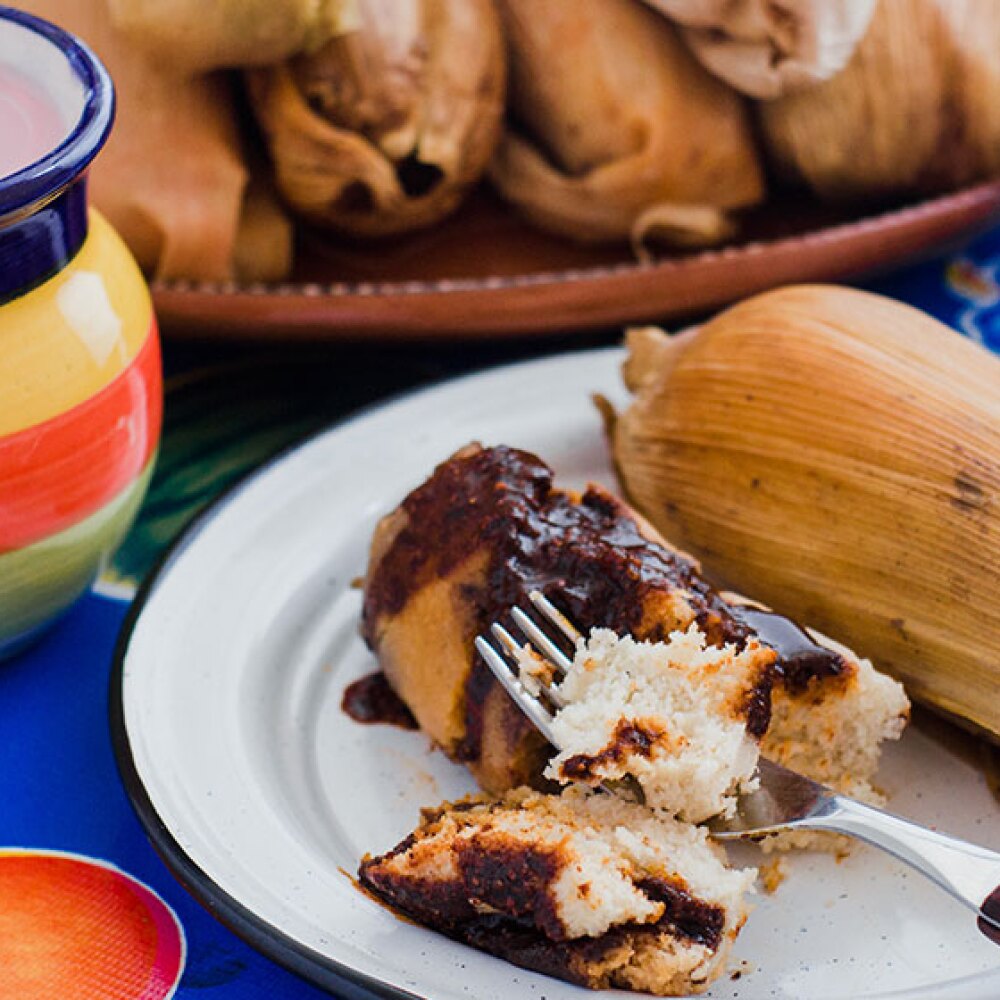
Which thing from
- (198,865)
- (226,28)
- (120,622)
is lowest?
(120,622)

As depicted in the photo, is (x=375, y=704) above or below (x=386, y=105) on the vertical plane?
below

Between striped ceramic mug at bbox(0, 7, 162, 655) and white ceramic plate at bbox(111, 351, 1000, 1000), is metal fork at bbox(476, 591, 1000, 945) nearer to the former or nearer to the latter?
white ceramic plate at bbox(111, 351, 1000, 1000)

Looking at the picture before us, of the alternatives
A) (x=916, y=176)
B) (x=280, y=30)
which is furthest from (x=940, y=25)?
(x=280, y=30)

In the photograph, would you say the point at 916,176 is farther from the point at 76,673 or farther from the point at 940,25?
the point at 76,673

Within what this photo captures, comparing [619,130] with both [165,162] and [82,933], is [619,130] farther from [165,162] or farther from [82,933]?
[82,933]

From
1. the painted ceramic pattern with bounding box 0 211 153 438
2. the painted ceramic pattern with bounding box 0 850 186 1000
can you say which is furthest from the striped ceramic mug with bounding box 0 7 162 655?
the painted ceramic pattern with bounding box 0 850 186 1000

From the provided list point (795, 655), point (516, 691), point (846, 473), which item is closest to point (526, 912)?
point (516, 691)

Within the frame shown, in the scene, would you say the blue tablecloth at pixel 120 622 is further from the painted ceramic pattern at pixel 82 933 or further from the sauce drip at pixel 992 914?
the sauce drip at pixel 992 914
